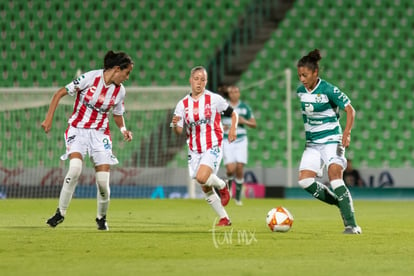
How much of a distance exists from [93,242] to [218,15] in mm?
15573

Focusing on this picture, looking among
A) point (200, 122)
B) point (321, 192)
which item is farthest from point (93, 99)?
point (321, 192)

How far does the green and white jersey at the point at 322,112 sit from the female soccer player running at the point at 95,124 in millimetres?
1869

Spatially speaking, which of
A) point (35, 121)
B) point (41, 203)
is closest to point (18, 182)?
point (35, 121)

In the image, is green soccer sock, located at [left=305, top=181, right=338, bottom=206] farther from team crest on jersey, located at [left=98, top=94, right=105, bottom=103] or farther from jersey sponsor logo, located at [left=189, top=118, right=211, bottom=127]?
team crest on jersey, located at [left=98, top=94, right=105, bottom=103]

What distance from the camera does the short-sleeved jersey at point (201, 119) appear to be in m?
10.6

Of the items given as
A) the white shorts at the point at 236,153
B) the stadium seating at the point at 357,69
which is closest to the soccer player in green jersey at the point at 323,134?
the white shorts at the point at 236,153

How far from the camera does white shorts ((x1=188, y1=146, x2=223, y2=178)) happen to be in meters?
10.4

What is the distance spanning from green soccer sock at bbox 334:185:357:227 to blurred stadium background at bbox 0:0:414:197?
10.8 metres

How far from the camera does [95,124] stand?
1009 centimetres

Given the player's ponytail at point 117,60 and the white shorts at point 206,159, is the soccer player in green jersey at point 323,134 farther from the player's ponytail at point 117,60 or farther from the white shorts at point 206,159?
the player's ponytail at point 117,60

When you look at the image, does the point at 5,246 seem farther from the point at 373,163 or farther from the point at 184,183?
the point at 373,163

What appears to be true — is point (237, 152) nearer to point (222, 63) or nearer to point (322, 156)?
point (222, 63)

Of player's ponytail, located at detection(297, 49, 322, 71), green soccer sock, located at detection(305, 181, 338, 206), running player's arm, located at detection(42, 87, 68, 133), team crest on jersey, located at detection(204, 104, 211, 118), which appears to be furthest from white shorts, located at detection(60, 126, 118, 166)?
player's ponytail, located at detection(297, 49, 322, 71)

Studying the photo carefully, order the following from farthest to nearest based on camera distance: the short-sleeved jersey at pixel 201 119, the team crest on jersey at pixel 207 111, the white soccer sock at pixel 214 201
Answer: the team crest on jersey at pixel 207 111 < the short-sleeved jersey at pixel 201 119 < the white soccer sock at pixel 214 201
